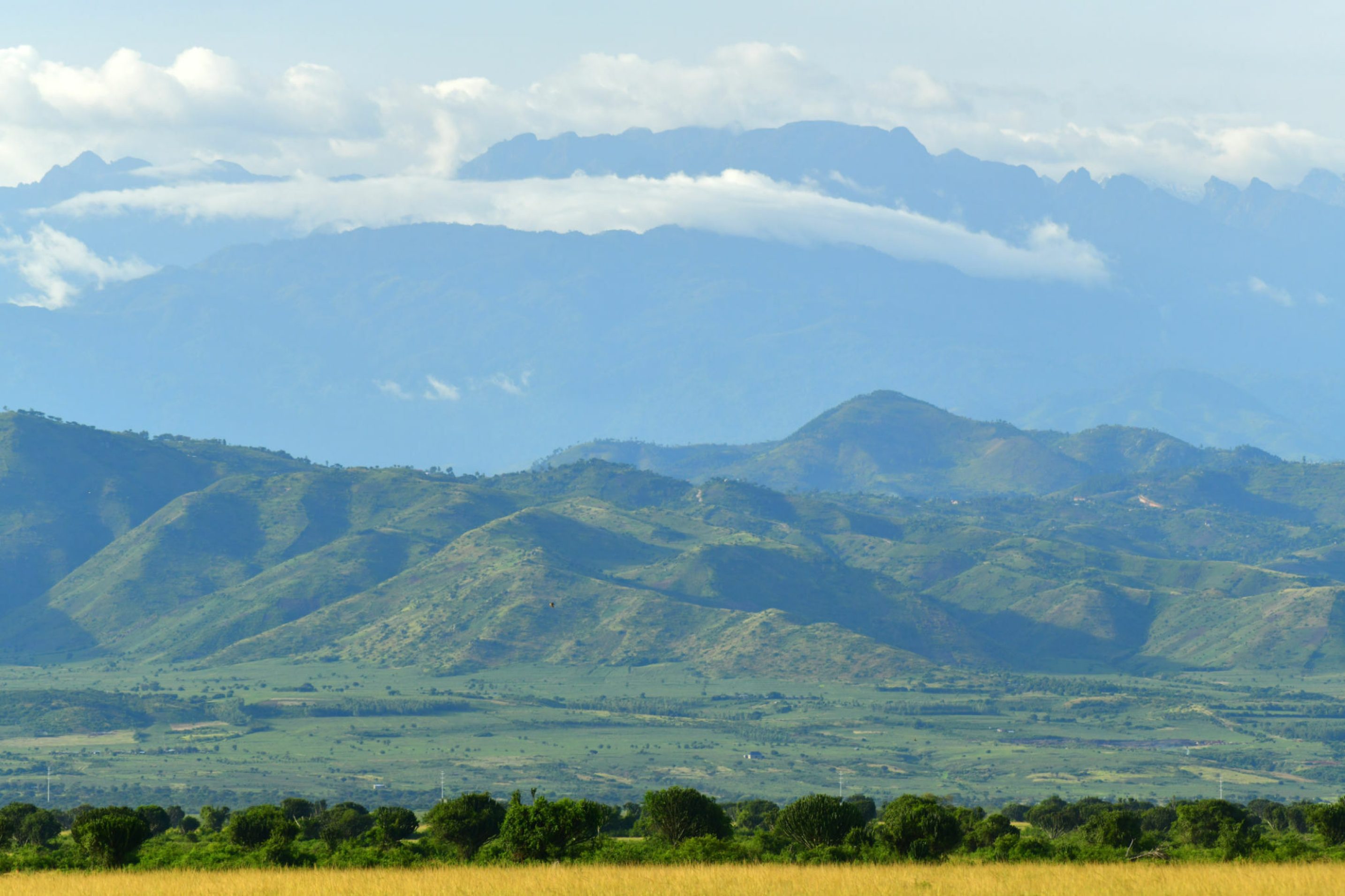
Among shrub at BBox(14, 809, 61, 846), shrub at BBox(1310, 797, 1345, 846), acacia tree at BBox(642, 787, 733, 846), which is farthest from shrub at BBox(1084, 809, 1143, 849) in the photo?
shrub at BBox(14, 809, 61, 846)

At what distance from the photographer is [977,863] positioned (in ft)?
255

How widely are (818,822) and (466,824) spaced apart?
1807 centimetres

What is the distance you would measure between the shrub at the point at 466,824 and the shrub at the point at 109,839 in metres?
15.0

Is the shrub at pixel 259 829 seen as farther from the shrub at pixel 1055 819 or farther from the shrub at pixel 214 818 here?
the shrub at pixel 1055 819

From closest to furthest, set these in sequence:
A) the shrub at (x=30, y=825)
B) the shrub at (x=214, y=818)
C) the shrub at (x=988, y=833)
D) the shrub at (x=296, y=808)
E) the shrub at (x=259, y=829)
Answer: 1. the shrub at (x=259, y=829)
2. the shrub at (x=988, y=833)
3. the shrub at (x=30, y=825)
4. the shrub at (x=214, y=818)
5. the shrub at (x=296, y=808)

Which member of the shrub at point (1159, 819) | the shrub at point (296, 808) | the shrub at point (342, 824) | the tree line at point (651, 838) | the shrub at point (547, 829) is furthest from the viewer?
the shrub at point (296, 808)

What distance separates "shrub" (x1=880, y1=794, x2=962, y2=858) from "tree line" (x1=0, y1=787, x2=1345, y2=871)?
77 mm

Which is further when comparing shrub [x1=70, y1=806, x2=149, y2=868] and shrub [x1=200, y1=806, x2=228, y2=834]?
shrub [x1=200, y1=806, x2=228, y2=834]

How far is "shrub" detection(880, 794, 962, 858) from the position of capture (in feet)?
266

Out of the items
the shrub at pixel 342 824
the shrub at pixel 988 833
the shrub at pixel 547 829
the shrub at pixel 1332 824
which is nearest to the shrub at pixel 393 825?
the shrub at pixel 342 824

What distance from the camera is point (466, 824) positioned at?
292ft

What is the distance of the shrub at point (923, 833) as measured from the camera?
80938 millimetres

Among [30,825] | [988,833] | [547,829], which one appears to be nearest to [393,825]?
[547,829]

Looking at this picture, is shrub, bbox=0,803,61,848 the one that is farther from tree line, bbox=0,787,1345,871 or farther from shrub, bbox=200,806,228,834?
shrub, bbox=200,806,228,834
